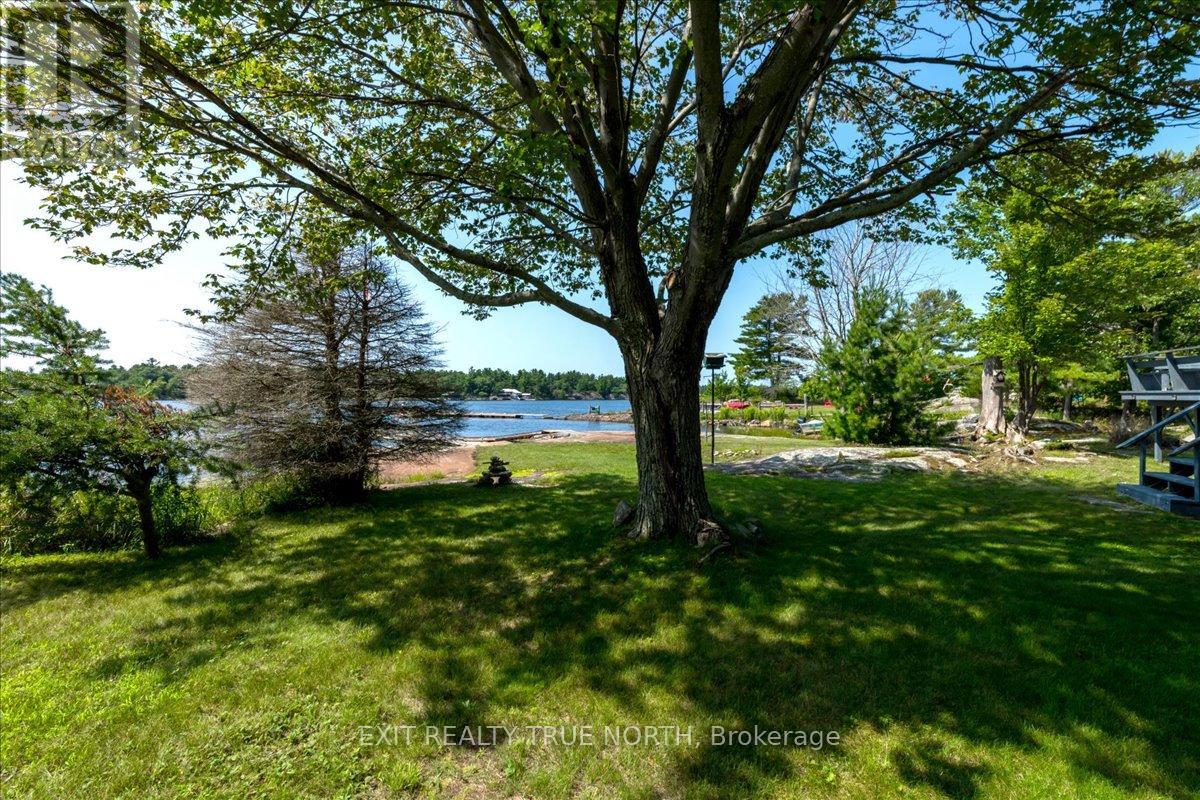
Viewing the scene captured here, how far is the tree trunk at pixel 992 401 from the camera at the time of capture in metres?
15.4

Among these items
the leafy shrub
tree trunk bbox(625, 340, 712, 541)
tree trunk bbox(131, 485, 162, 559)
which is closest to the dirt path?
the leafy shrub

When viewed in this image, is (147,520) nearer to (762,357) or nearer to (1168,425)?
(1168,425)

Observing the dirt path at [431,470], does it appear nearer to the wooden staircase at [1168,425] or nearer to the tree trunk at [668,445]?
the tree trunk at [668,445]

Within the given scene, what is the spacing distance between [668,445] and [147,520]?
645cm

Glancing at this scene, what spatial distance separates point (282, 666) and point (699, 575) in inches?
135

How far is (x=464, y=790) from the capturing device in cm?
227

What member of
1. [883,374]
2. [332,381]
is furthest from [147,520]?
[883,374]

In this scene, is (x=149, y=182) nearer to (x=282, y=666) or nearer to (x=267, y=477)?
(x=267, y=477)

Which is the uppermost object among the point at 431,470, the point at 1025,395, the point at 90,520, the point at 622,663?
the point at 1025,395

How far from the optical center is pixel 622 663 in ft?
10.6

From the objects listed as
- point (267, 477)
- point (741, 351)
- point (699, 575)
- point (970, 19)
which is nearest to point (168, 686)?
point (699, 575)

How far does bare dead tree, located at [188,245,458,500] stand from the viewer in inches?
302

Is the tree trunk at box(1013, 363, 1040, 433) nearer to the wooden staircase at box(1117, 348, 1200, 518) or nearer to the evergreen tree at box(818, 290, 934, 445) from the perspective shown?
the evergreen tree at box(818, 290, 934, 445)

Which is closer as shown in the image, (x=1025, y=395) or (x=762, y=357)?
(x=1025, y=395)
